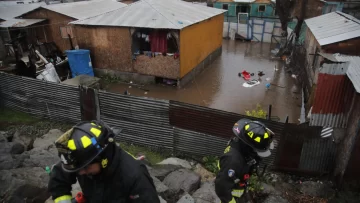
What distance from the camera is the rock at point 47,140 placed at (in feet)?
22.7

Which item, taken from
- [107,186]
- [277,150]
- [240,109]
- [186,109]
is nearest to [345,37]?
[240,109]

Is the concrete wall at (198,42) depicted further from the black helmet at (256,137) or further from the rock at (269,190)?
the black helmet at (256,137)

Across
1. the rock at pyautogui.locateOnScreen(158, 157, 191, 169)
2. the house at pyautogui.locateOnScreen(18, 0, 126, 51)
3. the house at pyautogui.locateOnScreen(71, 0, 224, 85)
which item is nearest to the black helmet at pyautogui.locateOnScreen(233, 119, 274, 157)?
the rock at pyautogui.locateOnScreen(158, 157, 191, 169)

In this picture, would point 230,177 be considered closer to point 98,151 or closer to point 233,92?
point 98,151

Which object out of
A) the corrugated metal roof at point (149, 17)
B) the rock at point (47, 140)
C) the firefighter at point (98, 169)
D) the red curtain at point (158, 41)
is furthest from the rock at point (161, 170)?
the red curtain at point (158, 41)

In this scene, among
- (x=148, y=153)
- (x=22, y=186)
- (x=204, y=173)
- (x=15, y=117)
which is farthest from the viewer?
(x=15, y=117)

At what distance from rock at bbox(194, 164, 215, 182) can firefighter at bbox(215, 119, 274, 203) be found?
8.19ft

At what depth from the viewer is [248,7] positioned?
82.5 ft

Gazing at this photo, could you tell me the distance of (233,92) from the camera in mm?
12430

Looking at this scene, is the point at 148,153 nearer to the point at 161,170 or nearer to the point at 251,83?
the point at 161,170

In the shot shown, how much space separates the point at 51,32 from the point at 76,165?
55.4 ft

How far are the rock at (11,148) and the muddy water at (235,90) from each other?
6.43 meters

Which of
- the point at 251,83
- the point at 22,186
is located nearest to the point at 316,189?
the point at 22,186

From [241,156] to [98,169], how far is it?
198 centimetres
